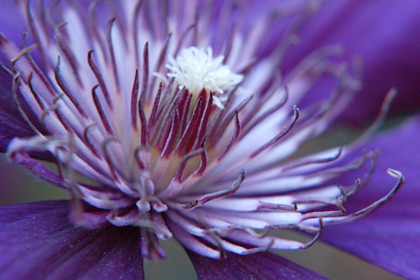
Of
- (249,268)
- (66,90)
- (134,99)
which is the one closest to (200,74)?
(134,99)

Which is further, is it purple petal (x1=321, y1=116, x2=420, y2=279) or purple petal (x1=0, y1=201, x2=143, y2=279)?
purple petal (x1=321, y1=116, x2=420, y2=279)

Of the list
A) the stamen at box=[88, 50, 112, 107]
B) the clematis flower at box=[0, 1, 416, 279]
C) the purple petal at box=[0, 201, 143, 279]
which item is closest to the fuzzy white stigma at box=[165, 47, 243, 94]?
the clematis flower at box=[0, 1, 416, 279]

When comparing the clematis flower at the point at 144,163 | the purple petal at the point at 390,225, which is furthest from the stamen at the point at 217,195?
the purple petal at the point at 390,225

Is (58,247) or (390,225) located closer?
(58,247)


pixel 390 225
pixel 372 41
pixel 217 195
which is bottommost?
pixel 390 225

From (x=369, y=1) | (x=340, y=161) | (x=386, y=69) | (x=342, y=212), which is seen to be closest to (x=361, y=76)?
(x=386, y=69)

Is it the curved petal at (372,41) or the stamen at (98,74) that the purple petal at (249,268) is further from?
the curved petal at (372,41)

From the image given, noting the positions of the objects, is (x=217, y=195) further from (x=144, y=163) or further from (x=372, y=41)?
(x=372, y=41)

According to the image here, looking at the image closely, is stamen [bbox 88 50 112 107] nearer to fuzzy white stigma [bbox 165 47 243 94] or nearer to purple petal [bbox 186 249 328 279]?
fuzzy white stigma [bbox 165 47 243 94]

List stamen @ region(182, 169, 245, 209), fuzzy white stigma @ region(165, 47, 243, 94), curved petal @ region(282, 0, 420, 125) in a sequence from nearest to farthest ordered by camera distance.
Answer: stamen @ region(182, 169, 245, 209) → fuzzy white stigma @ region(165, 47, 243, 94) → curved petal @ region(282, 0, 420, 125)
